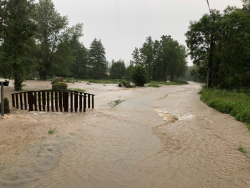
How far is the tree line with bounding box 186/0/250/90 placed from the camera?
81.9ft

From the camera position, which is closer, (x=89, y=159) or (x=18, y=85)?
(x=89, y=159)

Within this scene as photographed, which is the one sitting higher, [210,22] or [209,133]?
[210,22]

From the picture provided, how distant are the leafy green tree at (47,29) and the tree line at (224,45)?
25.6 metres

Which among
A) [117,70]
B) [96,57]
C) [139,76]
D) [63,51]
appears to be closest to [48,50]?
[63,51]

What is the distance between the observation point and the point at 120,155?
5.02 m

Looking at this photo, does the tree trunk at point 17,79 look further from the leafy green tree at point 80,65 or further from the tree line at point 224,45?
the leafy green tree at point 80,65

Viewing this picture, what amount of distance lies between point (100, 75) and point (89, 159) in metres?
64.6

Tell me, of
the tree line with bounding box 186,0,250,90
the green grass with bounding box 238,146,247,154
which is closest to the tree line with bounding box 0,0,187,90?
the tree line with bounding box 186,0,250,90

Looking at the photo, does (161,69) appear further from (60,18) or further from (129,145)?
(129,145)

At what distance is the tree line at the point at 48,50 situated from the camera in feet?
57.0

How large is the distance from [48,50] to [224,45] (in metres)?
31.8

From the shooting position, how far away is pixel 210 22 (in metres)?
26.8

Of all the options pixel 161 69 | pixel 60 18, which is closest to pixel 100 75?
pixel 161 69

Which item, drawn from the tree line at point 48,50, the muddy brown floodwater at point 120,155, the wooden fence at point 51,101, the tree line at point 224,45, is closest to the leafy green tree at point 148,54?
the tree line at point 48,50
